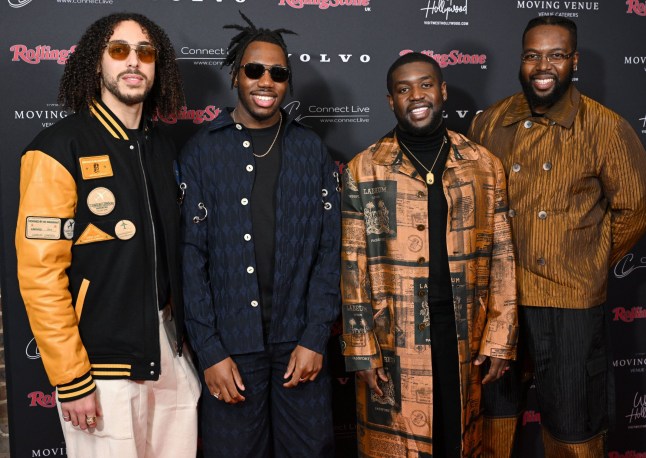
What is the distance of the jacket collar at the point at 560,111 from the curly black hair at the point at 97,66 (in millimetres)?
1412

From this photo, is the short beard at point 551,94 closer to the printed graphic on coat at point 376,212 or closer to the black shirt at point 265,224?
the printed graphic on coat at point 376,212

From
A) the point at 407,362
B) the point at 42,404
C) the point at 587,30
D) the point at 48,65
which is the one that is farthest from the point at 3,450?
the point at 587,30

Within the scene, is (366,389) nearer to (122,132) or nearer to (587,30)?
(122,132)

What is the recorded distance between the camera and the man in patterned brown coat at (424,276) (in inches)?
96.0

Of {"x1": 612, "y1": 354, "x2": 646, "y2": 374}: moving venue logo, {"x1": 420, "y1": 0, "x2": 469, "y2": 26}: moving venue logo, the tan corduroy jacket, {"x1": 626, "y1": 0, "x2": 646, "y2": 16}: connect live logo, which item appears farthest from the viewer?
{"x1": 612, "y1": 354, "x2": 646, "y2": 374}: moving venue logo

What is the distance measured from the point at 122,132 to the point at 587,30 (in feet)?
8.27

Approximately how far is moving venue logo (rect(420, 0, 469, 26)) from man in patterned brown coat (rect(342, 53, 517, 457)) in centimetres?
91

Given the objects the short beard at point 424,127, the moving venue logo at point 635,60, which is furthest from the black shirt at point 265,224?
the moving venue logo at point 635,60

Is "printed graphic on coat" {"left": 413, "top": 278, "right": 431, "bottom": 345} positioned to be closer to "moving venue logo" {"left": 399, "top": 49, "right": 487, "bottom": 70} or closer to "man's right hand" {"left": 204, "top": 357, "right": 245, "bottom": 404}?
"man's right hand" {"left": 204, "top": 357, "right": 245, "bottom": 404}

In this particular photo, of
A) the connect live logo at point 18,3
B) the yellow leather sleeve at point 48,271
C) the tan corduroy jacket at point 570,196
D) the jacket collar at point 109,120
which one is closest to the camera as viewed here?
the yellow leather sleeve at point 48,271

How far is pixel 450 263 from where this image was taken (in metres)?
2.43

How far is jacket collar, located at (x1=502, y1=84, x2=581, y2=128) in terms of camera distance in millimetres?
2611

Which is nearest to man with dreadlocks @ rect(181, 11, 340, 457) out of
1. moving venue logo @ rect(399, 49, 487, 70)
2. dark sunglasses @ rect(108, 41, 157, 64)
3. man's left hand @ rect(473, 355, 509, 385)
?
dark sunglasses @ rect(108, 41, 157, 64)

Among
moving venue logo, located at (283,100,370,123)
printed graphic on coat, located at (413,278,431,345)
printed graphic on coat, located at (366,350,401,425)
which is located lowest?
printed graphic on coat, located at (366,350,401,425)
